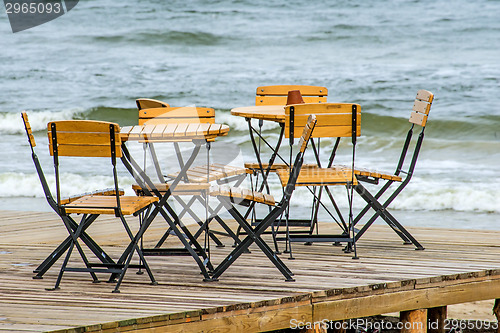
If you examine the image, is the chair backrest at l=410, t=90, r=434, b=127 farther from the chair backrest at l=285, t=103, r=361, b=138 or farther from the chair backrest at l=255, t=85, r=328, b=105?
the chair backrest at l=255, t=85, r=328, b=105

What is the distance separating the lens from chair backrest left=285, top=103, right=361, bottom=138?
14.6 ft

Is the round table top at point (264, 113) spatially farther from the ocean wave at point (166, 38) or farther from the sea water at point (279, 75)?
the ocean wave at point (166, 38)

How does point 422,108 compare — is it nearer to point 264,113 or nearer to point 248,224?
point 264,113

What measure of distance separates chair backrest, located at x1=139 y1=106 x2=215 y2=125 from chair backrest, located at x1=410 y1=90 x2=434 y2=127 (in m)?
1.42

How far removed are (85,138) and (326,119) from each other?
153 centimetres

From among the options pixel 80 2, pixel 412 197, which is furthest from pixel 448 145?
pixel 80 2

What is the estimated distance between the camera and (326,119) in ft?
14.6

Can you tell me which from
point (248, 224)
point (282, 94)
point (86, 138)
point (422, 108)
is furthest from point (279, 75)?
point (86, 138)

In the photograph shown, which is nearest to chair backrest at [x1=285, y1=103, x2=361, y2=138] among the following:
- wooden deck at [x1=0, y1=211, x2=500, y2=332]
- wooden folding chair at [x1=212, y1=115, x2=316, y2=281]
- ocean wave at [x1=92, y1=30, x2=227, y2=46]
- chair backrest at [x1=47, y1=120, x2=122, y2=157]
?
wooden folding chair at [x1=212, y1=115, x2=316, y2=281]

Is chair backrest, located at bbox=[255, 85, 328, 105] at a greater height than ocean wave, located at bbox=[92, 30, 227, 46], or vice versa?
chair backrest, located at bbox=[255, 85, 328, 105]

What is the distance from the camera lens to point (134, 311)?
11.6ft

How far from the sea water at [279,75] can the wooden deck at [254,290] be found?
161 inches

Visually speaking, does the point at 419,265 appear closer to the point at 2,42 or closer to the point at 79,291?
the point at 79,291

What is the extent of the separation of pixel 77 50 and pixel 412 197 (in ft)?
48.9
